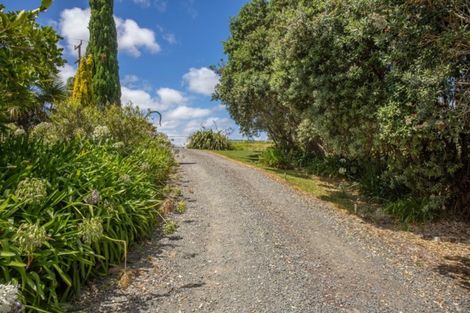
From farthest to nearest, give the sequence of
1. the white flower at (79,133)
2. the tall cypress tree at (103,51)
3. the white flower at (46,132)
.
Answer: the tall cypress tree at (103,51)
the white flower at (79,133)
the white flower at (46,132)

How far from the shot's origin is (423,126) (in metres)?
6.46

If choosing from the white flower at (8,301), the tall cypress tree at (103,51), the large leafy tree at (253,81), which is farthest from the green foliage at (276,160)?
the white flower at (8,301)

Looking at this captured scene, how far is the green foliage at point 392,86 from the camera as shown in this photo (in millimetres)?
6363

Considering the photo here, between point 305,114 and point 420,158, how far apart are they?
9.64 ft

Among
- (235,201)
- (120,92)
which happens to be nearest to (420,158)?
(235,201)

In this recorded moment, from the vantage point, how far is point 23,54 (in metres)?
4.02

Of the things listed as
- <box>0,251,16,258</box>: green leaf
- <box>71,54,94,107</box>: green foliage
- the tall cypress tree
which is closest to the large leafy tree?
the tall cypress tree

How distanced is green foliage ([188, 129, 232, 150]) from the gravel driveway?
16.6m

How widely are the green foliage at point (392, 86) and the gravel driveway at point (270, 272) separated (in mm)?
2082

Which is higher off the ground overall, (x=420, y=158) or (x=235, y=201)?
(x=420, y=158)

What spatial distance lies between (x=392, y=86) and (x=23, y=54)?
626 cm

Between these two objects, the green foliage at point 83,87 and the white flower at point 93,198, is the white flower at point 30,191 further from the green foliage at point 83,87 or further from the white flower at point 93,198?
the green foliage at point 83,87

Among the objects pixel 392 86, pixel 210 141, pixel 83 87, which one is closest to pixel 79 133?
pixel 392 86

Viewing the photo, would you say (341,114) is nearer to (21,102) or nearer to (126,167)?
(126,167)
